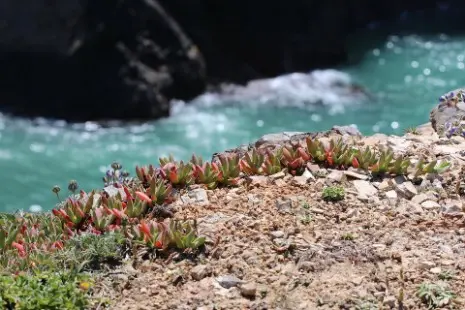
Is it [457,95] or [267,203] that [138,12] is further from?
[267,203]

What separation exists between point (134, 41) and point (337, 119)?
15.0 feet

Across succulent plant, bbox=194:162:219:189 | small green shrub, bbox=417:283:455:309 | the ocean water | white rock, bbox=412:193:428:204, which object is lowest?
small green shrub, bbox=417:283:455:309

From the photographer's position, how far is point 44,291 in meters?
4.13

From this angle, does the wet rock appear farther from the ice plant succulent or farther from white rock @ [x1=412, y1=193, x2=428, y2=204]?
the ice plant succulent

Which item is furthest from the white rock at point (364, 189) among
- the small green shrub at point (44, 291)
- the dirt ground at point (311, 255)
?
the small green shrub at point (44, 291)

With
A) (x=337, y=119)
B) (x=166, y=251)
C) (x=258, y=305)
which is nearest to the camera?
(x=258, y=305)

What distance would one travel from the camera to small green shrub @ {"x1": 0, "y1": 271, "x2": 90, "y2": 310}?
4.06 meters

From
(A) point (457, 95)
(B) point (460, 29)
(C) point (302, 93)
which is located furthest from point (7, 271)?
(B) point (460, 29)

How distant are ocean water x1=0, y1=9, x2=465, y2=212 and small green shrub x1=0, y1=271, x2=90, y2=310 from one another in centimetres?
796

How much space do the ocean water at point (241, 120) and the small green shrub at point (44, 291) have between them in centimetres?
796

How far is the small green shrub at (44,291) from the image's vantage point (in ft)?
13.3

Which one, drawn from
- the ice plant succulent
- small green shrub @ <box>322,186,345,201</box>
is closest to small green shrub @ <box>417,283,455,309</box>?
small green shrub @ <box>322,186,345,201</box>

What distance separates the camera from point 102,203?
527 centimetres

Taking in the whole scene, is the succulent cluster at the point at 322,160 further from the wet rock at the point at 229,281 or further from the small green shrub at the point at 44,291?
the small green shrub at the point at 44,291
